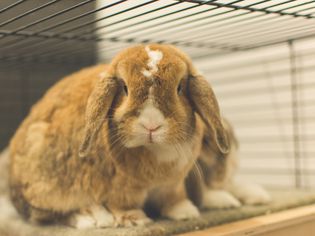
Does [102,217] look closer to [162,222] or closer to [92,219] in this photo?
[92,219]

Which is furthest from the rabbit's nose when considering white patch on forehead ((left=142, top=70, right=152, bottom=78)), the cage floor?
the cage floor

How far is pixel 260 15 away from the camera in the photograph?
4.44 feet

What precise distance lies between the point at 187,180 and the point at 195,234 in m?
Answer: 0.28

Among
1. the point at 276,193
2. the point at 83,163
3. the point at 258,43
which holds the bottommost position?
the point at 276,193

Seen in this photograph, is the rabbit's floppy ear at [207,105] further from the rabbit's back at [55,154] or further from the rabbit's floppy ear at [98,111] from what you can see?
the rabbit's back at [55,154]

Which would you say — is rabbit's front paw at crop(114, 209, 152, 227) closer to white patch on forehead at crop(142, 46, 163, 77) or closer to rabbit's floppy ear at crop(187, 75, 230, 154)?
rabbit's floppy ear at crop(187, 75, 230, 154)

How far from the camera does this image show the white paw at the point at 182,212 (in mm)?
1247

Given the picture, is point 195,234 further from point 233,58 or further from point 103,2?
point 233,58

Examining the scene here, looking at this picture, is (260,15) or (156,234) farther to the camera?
(260,15)

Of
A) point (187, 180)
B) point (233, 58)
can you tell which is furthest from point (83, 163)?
point (233, 58)

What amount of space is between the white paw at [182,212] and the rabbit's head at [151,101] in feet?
0.81

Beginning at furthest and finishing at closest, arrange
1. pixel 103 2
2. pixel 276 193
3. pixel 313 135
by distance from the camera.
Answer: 1. pixel 313 135
2. pixel 276 193
3. pixel 103 2

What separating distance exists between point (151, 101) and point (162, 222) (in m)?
0.39

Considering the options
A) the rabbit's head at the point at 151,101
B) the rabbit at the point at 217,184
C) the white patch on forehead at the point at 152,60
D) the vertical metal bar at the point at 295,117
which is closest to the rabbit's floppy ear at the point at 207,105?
the rabbit's head at the point at 151,101
